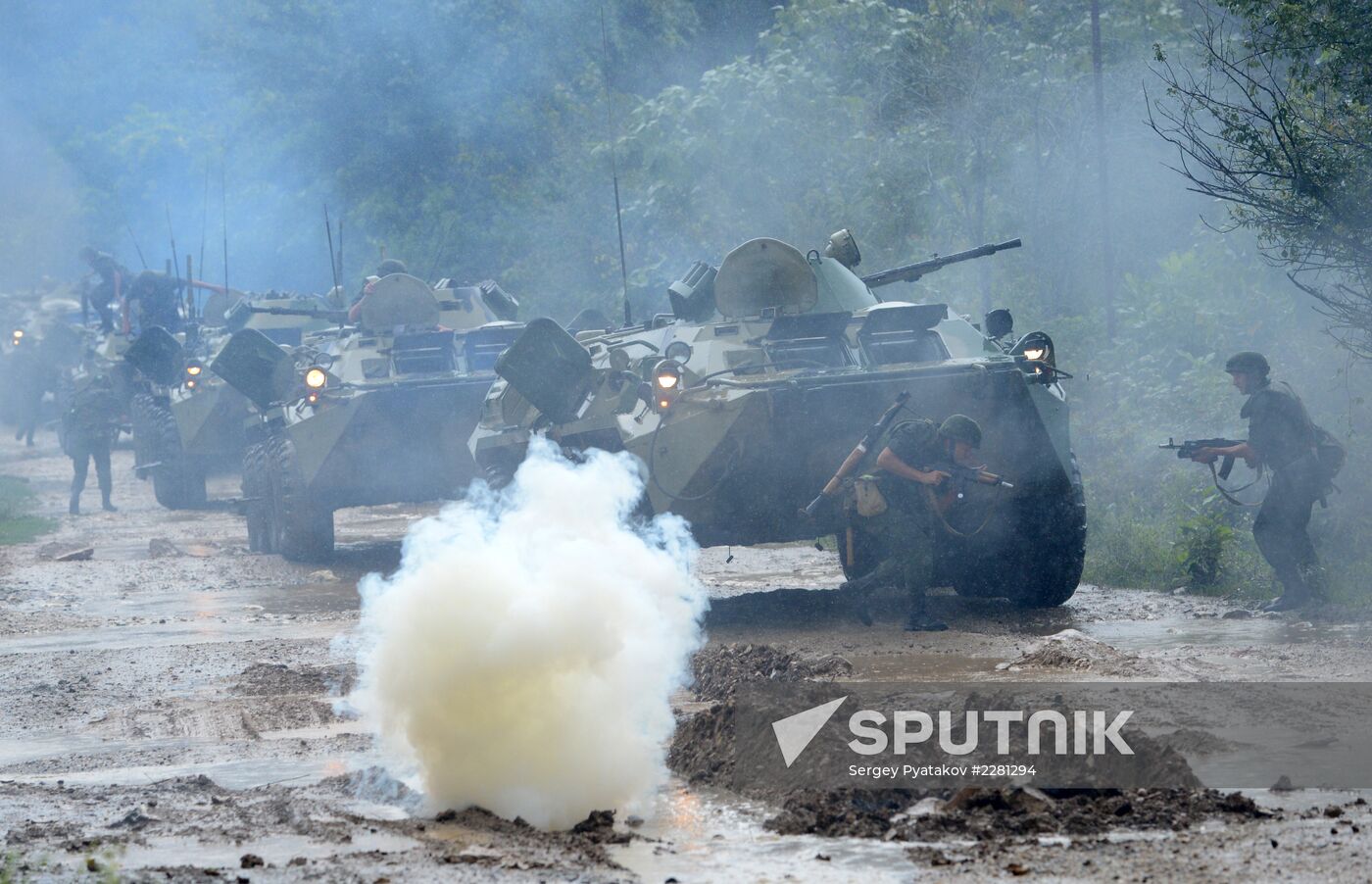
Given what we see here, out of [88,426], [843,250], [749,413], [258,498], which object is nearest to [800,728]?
[749,413]

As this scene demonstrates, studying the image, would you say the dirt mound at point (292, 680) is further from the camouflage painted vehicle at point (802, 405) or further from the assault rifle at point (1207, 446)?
the assault rifle at point (1207, 446)

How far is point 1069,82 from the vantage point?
706 inches

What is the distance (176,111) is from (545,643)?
3749 cm

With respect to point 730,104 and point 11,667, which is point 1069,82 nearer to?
point 730,104

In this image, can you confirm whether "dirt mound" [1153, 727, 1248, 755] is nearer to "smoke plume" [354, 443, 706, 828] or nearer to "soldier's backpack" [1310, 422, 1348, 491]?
"smoke plume" [354, 443, 706, 828]

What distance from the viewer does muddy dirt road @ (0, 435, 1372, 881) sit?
4840 millimetres

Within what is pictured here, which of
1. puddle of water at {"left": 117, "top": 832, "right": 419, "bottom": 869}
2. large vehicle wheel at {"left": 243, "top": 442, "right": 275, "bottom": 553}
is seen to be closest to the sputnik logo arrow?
puddle of water at {"left": 117, "top": 832, "right": 419, "bottom": 869}

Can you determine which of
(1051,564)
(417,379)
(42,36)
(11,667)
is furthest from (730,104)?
(42,36)

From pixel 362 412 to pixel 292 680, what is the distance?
17.4 ft

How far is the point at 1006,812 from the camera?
17.1 ft

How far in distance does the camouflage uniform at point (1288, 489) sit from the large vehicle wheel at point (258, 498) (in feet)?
26.9

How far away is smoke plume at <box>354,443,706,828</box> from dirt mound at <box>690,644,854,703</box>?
5.39ft

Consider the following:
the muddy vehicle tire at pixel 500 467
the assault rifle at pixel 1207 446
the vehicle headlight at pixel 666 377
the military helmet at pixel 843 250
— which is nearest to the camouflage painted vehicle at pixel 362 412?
the muddy vehicle tire at pixel 500 467

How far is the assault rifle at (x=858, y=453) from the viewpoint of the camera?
931 cm
